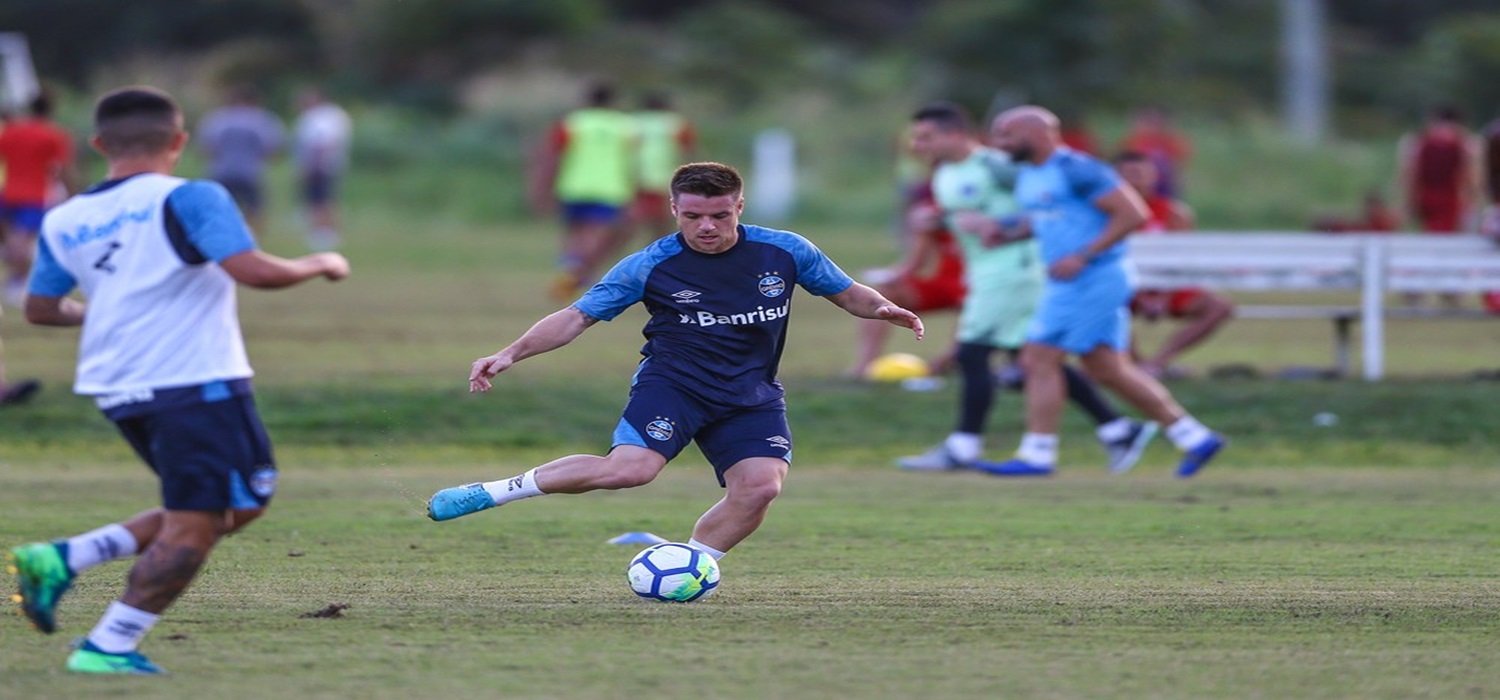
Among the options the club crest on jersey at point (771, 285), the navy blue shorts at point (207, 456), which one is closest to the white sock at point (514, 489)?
the club crest on jersey at point (771, 285)

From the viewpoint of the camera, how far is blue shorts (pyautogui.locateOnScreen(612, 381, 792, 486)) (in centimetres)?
761

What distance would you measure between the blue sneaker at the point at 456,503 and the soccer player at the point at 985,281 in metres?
5.39

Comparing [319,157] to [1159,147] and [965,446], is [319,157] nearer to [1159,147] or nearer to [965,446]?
[1159,147]

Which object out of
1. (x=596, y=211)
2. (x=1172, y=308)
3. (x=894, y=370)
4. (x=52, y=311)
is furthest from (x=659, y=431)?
(x=596, y=211)

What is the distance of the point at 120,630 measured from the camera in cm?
615

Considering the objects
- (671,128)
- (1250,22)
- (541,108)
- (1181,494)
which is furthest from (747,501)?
(1250,22)

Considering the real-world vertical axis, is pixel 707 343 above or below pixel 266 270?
below

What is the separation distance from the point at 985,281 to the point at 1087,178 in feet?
3.46

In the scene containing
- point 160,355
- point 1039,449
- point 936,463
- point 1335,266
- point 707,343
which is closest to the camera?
point 160,355

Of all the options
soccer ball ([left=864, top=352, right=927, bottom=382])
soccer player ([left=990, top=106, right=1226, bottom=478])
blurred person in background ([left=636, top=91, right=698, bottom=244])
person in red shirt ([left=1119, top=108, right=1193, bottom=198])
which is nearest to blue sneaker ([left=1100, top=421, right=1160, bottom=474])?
soccer player ([left=990, top=106, right=1226, bottom=478])

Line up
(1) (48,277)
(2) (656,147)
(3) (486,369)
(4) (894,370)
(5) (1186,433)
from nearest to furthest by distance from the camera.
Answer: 1. (1) (48,277)
2. (3) (486,369)
3. (5) (1186,433)
4. (4) (894,370)
5. (2) (656,147)

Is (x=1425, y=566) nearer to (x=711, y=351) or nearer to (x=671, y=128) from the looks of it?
(x=711, y=351)

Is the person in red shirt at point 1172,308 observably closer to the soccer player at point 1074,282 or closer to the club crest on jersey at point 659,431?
the soccer player at point 1074,282

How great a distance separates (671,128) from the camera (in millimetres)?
23859
